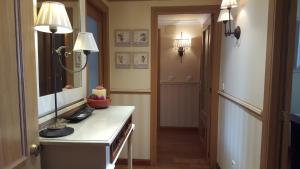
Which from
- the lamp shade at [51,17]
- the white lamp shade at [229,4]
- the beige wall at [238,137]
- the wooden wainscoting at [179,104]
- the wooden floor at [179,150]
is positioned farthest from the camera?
the wooden wainscoting at [179,104]

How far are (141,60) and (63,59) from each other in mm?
1388

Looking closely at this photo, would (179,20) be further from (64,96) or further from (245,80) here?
(64,96)

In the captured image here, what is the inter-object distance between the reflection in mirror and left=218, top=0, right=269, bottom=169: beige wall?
1.47 meters

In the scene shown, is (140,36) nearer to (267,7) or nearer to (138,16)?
(138,16)

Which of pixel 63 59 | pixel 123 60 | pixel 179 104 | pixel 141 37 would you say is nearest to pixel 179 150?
pixel 179 104

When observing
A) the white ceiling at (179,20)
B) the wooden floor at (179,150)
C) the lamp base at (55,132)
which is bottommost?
the wooden floor at (179,150)

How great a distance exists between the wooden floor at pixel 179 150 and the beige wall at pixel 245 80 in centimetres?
64

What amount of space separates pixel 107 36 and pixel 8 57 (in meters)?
2.22

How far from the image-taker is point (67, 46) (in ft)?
5.98

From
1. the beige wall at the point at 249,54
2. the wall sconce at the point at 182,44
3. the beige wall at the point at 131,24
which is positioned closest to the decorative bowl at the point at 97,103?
the beige wall at the point at 131,24

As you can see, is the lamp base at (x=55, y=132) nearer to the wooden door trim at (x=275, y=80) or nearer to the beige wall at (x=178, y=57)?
the wooden door trim at (x=275, y=80)

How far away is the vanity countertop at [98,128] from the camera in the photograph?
3.81ft

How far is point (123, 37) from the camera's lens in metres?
3.04

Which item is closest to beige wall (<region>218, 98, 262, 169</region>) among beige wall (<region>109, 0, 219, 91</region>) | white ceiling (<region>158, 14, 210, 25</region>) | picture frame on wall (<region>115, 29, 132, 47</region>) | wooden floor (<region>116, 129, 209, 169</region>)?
wooden floor (<region>116, 129, 209, 169</region>)
